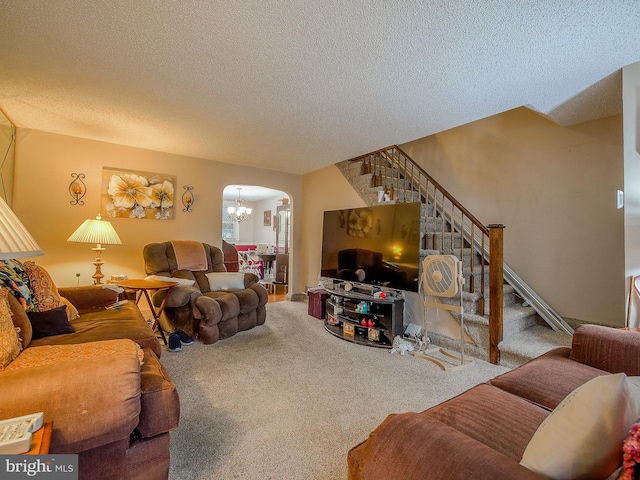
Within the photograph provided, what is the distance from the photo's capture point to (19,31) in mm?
1692

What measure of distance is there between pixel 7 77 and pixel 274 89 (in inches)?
78.6

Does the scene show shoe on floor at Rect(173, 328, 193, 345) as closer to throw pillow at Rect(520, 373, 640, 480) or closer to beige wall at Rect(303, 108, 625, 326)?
throw pillow at Rect(520, 373, 640, 480)

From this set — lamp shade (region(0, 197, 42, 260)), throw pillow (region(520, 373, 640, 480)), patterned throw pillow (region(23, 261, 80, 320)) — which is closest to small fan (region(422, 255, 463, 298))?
throw pillow (region(520, 373, 640, 480))

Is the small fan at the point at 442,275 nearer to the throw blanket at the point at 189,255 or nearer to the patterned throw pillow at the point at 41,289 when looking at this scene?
the throw blanket at the point at 189,255

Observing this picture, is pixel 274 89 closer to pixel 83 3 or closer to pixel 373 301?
pixel 83 3

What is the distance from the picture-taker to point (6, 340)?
1.23m

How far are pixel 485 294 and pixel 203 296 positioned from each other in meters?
3.00

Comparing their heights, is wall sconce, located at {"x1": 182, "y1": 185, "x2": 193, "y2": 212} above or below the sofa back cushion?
above

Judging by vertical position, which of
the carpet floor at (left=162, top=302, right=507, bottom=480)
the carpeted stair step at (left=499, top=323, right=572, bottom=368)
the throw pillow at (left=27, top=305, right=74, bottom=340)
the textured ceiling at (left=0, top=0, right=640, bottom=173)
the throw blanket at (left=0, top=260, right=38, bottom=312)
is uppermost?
the textured ceiling at (left=0, top=0, right=640, bottom=173)

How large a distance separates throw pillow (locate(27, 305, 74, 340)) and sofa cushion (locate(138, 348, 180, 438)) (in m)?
1.09

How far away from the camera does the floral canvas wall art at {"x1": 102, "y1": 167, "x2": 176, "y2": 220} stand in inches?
147

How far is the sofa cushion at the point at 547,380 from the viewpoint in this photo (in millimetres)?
1258

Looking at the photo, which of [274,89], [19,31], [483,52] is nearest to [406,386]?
[483,52]

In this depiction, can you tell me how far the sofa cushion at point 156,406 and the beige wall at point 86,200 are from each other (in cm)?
320
